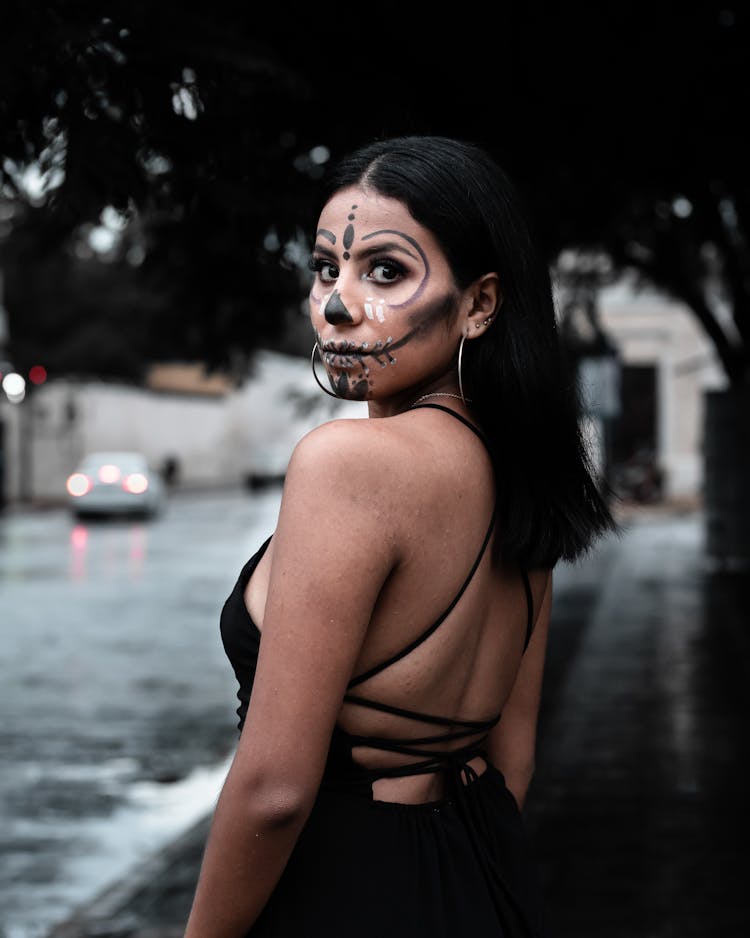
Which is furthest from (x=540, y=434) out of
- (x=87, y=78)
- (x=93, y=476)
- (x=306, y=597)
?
(x=93, y=476)

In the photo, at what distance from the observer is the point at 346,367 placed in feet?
5.87

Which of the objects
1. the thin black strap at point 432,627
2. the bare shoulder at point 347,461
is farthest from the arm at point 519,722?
the bare shoulder at point 347,461

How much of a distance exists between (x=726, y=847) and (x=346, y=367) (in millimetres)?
4442

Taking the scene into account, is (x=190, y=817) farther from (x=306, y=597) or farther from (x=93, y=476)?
(x=93, y=476)

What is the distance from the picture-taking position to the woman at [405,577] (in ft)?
5.12

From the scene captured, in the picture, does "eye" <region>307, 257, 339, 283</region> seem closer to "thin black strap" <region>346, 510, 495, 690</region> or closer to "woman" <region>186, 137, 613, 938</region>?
"woman" <region>186, 137, 613, 938</region>

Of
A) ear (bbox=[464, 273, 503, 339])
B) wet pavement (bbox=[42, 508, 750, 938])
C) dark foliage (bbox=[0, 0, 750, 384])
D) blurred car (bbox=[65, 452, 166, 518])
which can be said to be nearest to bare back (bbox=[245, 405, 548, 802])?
ear (bbox=[464, 273, 503, 339])

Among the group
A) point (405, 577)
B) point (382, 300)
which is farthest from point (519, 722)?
point (382, 300)

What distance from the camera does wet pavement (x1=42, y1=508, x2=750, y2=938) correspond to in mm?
4949

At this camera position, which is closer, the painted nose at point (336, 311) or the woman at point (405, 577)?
the woman at point (405, 577)

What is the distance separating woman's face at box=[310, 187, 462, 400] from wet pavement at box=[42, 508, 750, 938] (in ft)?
2.28

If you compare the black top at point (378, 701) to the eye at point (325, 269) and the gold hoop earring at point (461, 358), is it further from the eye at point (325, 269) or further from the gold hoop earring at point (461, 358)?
the eye at point (325, 269)

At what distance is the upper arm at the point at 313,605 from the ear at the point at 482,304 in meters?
0.32

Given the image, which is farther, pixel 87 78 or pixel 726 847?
pixel 726 847
